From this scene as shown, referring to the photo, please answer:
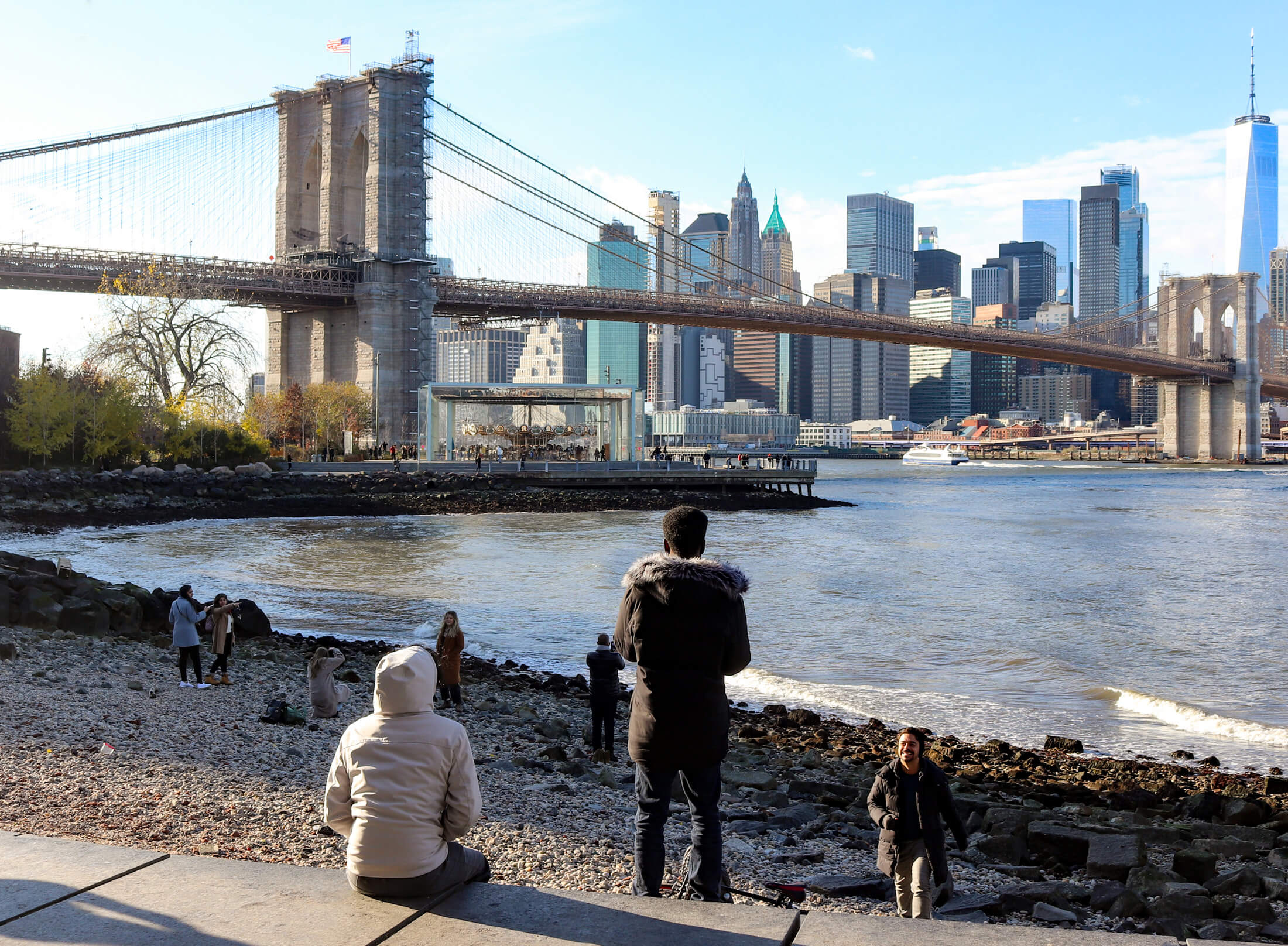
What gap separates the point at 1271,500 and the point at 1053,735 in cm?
5803

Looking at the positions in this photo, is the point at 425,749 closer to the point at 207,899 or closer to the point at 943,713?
the point at 207,899

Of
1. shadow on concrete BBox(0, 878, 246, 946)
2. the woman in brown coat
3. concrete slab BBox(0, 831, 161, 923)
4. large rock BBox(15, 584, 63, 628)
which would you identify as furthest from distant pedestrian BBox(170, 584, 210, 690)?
shadow on concrete BBox(0, 878, 246, 946)

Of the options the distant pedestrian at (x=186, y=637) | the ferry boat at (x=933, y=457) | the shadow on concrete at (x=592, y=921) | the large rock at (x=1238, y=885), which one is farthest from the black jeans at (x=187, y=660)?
the ferry boat at (x=933, y=457)

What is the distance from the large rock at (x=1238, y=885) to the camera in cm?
606

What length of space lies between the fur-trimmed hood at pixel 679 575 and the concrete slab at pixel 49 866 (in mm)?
2066

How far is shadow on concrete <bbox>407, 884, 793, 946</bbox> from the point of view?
3.65m

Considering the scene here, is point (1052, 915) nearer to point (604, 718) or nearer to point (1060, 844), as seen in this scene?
point (1060, 844)

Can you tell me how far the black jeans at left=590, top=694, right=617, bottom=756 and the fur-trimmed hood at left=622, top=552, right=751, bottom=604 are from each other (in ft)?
16.9

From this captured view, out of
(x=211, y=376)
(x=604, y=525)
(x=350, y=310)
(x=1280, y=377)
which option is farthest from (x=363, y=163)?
(x=1280, y=377)

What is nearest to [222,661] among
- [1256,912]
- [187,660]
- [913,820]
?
[187,660]

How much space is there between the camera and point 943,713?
1255cm

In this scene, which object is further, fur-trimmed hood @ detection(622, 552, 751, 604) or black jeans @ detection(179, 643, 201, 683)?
black jeans @ detection(179, 643, 201, 683)

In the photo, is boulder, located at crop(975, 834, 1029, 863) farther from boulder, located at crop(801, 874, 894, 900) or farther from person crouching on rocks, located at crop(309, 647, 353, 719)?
person crouching on rocks, located at crop(309, 647, 353, 719)

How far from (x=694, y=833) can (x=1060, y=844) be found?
3.44 meters
